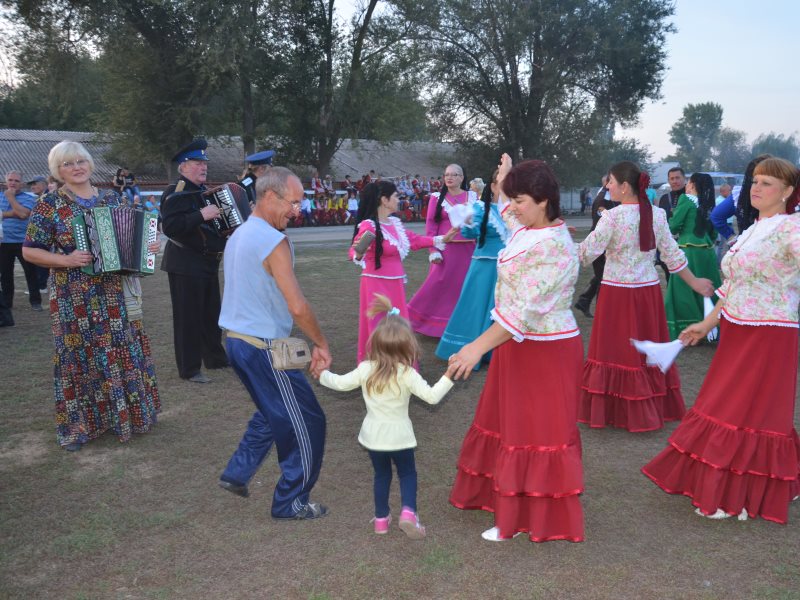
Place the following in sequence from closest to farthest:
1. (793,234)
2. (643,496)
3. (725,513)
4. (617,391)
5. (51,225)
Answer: (793,234)
(725,513)
(643,496)
(51,225)
(617,391)

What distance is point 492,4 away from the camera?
30562 mm

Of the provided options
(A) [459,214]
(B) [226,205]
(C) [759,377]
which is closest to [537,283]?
(C) [759,377]

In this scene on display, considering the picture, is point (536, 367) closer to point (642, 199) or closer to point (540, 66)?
point (642, 199)

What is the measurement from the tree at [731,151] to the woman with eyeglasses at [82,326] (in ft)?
321

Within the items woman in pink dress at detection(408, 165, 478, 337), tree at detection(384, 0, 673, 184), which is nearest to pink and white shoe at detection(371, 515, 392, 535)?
woman in pink dress at detection(408, 165, 478, 337)

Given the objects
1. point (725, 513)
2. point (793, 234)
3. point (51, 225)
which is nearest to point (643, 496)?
point (725, 513)

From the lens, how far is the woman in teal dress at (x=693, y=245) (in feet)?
28.1

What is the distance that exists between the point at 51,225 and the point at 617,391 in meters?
4.55

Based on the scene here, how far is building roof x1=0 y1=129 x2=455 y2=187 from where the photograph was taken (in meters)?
37.7

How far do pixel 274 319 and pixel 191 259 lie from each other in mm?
3384

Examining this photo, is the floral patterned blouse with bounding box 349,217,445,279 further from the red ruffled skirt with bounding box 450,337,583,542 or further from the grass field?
the red ruffled skirt with bounding box 450,337,583,542

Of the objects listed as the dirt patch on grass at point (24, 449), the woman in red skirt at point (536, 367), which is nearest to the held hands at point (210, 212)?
the dirt patch on grass at point (24, 449)

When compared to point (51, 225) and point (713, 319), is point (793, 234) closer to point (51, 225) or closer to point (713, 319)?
point (713, 319)

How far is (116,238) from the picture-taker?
5199 mm
